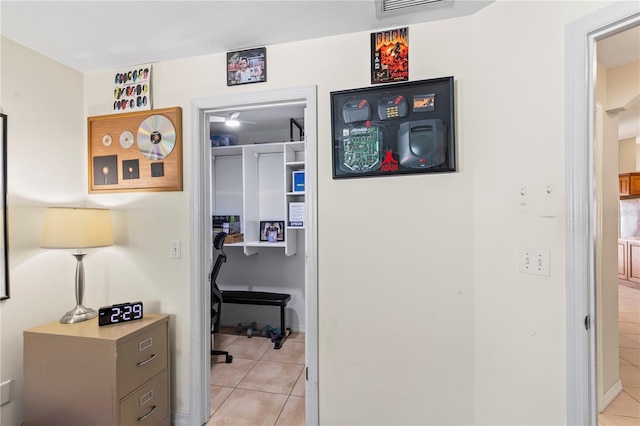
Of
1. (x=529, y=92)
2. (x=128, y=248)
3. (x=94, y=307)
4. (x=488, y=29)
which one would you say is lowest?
(x=94, y=307)

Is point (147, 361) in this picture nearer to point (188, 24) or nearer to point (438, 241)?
point (438, 241)

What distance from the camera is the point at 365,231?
1693mm

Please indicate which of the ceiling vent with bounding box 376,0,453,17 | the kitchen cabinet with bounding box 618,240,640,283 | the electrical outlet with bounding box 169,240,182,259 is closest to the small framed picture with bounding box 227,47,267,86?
the ceiling vent with bounding box 376,0,453,17

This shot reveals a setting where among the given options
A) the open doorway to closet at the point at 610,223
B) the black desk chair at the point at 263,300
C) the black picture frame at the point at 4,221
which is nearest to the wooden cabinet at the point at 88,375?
the black picture frame at the point at 4,221

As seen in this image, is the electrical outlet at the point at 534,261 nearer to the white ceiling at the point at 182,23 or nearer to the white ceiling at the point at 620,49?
the white ceiling at the point at 182,23

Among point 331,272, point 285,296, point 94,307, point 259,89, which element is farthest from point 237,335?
point 259,89

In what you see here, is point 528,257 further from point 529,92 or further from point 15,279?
point 15,279

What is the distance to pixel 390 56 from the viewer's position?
1643 mm

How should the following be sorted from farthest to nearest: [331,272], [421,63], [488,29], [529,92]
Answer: [331,272] < [421,63] < [488,29] < [529,92]

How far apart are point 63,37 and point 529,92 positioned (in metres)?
2.49

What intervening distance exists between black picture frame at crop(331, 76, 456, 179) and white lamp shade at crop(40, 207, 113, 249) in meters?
1.48

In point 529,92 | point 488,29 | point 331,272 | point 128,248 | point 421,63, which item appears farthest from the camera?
point 128,248

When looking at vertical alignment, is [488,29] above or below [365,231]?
above

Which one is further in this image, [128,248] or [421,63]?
Result: [128,248]
